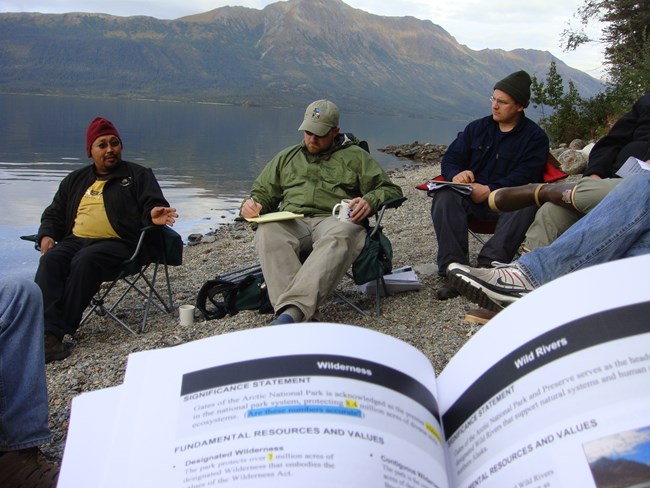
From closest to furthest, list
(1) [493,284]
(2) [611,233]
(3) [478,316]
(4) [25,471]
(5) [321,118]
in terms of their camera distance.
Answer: (4) [25,471] < (2) [611,233] < (1) [493,284] < (3) [478,316] < (5) [321,118]

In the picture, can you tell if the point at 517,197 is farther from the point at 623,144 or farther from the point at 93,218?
the point at 93,218

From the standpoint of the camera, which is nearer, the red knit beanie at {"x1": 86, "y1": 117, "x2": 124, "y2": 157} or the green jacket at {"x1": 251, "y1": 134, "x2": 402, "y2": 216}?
the green jacket at {"x1": 251, "y1": 134, "x2": 402, "y2": 216}

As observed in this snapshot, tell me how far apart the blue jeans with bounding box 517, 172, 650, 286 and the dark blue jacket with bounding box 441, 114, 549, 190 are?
1720 millimetres

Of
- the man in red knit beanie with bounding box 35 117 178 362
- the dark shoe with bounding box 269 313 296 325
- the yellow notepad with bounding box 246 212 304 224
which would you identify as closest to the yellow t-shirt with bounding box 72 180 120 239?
the man in red knit beanie with bounding box 35 117 178 362

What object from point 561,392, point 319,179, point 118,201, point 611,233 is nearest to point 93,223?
point 118,201

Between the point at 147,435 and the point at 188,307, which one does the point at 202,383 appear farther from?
the point at 188,307

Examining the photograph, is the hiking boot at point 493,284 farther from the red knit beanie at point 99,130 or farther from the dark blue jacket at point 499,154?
the red knit beanie at point 99,130

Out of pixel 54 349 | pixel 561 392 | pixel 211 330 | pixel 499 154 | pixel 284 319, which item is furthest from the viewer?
pixel 499 154

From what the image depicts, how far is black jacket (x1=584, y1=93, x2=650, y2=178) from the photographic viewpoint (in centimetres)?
428

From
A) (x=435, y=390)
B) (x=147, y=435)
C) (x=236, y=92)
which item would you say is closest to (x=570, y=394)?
(x=435, y=390)

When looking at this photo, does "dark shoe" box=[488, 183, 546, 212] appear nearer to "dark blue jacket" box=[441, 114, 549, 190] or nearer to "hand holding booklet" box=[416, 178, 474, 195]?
"hand holding booklet" box=[416, 178, 474, 195]

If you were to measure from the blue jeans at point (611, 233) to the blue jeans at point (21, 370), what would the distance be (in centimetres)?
209

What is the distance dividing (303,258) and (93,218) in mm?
1522

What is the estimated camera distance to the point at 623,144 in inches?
174
